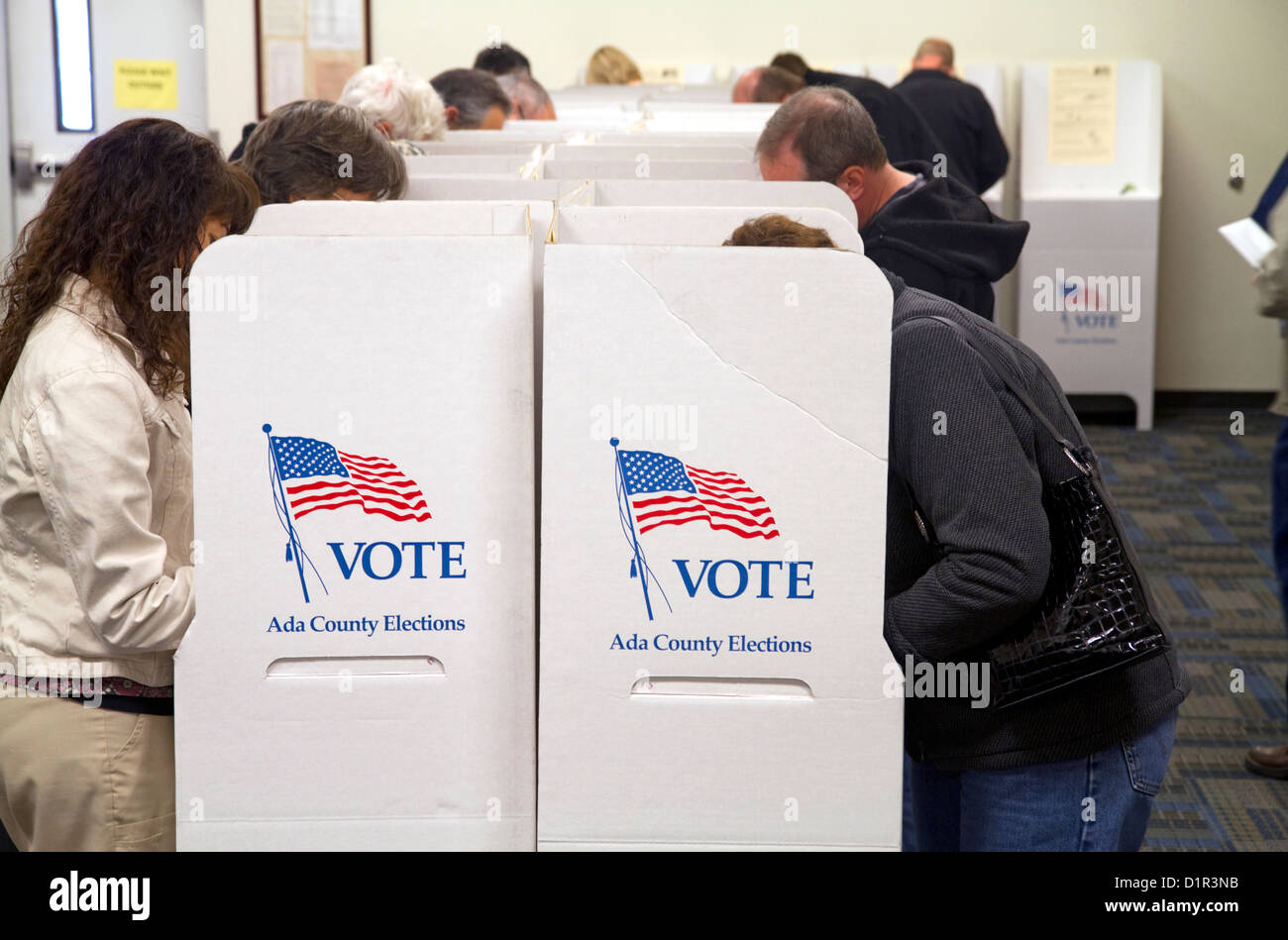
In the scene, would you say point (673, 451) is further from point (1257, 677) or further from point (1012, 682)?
point (1257, 677)

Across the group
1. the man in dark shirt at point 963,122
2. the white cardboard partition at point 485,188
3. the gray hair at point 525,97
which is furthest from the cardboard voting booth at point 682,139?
the man in dark shirt at point 963,122

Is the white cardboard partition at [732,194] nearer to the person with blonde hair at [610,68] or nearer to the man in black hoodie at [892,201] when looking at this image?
the man in black hoodie at [892,201]

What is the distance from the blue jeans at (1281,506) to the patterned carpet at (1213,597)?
47 centimetres

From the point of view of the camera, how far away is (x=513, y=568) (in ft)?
3.79

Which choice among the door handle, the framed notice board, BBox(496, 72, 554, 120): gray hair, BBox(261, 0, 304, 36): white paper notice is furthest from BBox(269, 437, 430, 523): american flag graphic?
BBox(261, 0, 304, 36): white paper notice

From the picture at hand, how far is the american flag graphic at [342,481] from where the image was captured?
1.14 metres

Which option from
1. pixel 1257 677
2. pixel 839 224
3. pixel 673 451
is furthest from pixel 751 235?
pixel 1257 677

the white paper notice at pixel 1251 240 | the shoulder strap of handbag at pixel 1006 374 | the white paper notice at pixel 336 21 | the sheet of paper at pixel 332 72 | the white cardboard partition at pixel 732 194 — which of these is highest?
the white paper notice at pixel 336 21

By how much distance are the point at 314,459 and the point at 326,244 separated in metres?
0.18

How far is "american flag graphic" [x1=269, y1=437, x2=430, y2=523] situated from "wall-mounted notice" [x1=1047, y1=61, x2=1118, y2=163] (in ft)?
21.5

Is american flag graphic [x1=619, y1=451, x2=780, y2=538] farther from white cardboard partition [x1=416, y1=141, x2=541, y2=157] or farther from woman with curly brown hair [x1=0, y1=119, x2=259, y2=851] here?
white cardboard partition [x1=416, y1=141, x2=541, y2=157]

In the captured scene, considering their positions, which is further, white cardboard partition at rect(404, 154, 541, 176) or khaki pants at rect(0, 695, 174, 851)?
white cardboard partition at rect(404, 154, 541, 176)

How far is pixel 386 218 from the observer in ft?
4.90

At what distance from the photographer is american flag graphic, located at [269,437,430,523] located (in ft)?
3.74
